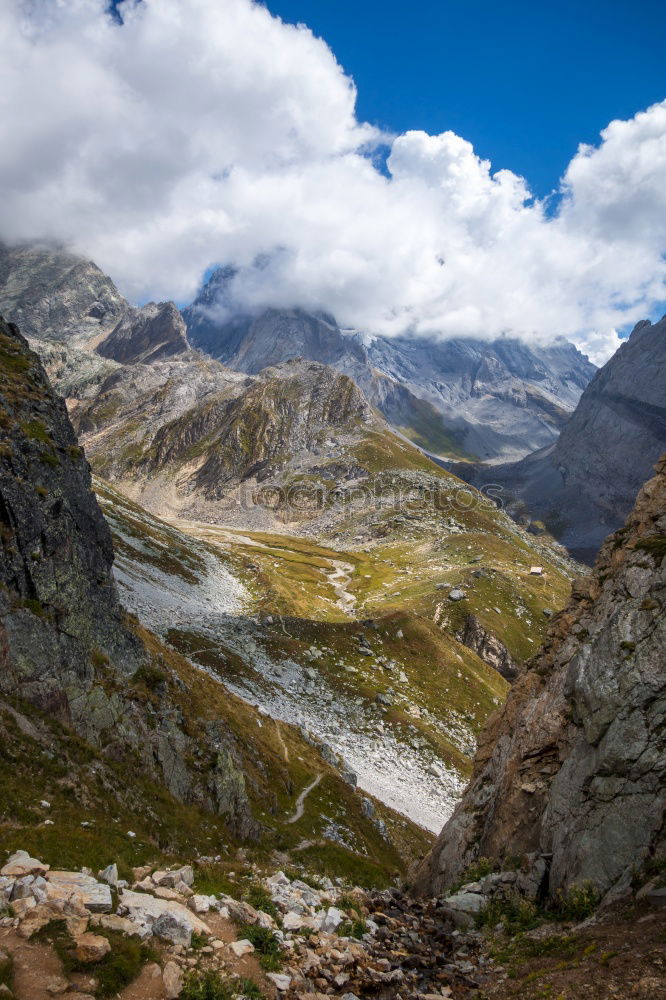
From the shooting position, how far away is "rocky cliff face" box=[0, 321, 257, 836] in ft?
70.8

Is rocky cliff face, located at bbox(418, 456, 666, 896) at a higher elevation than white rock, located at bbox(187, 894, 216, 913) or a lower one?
higher

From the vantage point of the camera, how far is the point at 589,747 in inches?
718

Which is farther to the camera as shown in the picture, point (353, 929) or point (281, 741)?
point (281, 741)

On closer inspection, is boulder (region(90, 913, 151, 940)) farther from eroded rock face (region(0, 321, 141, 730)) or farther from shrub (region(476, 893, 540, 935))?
shrub (region(476, 893, 540, 935))

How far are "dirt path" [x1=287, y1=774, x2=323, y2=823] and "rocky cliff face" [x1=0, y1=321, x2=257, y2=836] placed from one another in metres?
5.11

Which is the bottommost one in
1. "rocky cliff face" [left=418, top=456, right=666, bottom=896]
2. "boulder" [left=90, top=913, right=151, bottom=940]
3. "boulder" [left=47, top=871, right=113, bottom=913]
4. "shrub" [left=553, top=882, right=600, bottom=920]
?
"boulder" [left=47, top=871, right=113, bottom=913]

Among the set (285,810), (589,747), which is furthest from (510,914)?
(285,810)

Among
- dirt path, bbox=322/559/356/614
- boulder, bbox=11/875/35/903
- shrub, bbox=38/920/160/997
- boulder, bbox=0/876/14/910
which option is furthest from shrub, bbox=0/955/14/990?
dirt path, bbox=322/559/356/614

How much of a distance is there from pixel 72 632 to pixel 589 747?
22.6 meters

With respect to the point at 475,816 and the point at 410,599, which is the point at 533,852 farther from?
the point at 410,599

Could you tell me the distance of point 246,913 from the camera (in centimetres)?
1334

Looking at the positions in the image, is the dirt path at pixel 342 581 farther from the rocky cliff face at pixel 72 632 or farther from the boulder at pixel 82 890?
the boulder at pixel 82 890

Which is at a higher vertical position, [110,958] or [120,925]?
[110,958]

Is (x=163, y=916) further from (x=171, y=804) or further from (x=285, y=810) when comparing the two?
(x=285, y=810)
